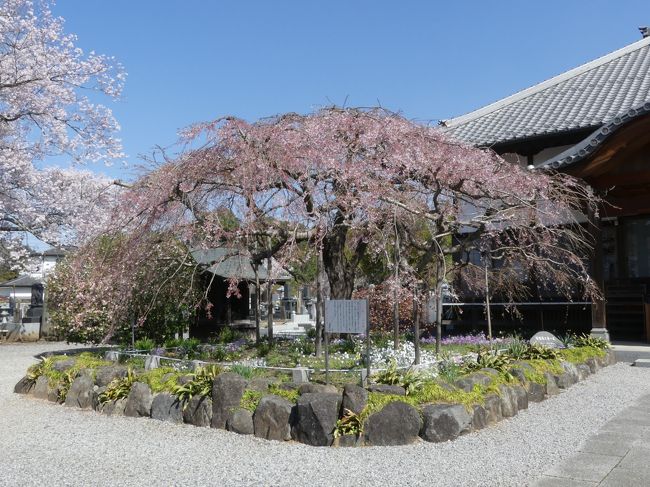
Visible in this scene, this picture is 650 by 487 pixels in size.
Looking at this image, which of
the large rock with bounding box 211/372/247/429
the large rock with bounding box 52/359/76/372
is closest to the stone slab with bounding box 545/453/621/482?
the large rock with bounding box 211/372/247/429

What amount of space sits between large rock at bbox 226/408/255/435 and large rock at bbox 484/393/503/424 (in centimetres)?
267

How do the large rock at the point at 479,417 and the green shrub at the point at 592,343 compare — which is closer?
the large rock at the point at 479,417

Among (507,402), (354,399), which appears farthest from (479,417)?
(354,399)

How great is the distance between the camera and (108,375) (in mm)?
8664

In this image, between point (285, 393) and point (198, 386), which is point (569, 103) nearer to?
point (285, 393)

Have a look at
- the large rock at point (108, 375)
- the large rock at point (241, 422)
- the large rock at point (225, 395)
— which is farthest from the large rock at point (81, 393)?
the large rock at point (241, 422)

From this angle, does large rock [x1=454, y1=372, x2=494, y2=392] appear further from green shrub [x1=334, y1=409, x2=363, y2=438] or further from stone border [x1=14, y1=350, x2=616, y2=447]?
green shrub [x1=334, y1=409, x2=363, y2=438]

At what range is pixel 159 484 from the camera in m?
5.06

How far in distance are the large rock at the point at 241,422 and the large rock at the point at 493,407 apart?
105 inches

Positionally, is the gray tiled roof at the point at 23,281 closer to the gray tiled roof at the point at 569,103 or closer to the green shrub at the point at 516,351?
the gray tiled roof at the point at 569,103

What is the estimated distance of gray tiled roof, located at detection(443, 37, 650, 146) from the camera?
47.8 ft

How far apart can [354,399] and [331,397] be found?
25cm

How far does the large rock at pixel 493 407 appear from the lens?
22.2 feet

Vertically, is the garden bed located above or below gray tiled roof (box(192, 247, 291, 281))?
below
